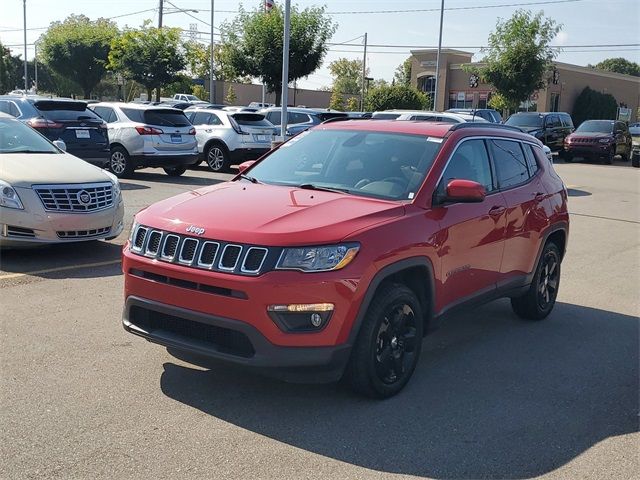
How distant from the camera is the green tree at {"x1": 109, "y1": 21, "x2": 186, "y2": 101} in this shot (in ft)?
114

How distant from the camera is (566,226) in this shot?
282 inches

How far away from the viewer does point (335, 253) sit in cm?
422

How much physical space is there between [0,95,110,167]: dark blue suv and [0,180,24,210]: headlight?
21.9 feet

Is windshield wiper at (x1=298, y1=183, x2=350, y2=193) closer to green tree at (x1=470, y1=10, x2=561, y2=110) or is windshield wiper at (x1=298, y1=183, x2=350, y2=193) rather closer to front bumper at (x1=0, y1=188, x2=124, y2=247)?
front bumper at (x1=0, y1=188, x2=124, y2=247)

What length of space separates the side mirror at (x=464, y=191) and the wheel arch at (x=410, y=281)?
1.62 ft

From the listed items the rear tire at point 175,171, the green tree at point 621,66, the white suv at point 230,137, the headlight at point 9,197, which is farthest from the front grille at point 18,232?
the green tree at point 621,66

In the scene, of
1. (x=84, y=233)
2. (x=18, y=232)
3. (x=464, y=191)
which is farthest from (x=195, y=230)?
A: (x=84, y=233)

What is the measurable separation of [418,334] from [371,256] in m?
0.81

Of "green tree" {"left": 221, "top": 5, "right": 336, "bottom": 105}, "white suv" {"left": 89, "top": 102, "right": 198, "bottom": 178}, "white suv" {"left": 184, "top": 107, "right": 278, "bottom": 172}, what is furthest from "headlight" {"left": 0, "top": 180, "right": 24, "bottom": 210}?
"green tree" {"left": 221, "top": 5, "right": 336, "bottom": 105}

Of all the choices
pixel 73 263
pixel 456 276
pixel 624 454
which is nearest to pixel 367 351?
pixel 456 276

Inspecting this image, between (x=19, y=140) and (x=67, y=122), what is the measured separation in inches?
217

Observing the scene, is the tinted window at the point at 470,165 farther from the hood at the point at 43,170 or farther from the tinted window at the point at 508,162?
the hood at the point at 43,170

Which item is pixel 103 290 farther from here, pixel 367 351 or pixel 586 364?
pixel 586 364

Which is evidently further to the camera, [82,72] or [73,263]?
[82,72]
